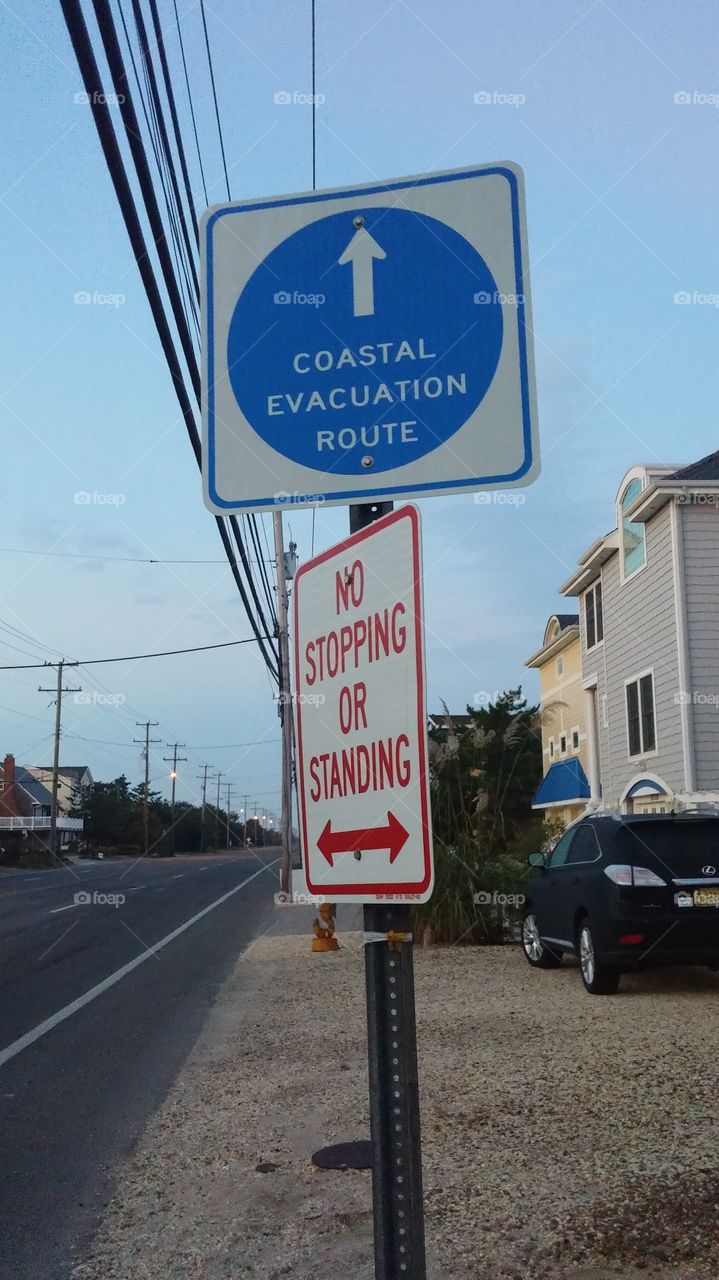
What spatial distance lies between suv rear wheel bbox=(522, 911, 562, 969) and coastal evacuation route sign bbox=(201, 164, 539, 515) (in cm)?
1074

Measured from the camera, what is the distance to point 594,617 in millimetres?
25469

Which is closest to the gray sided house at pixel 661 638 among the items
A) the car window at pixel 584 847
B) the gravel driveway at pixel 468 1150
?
the car window at pixel 584 847

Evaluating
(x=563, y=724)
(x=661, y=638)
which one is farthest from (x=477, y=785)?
(x=563, y=724)

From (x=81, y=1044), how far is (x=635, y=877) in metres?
4.91

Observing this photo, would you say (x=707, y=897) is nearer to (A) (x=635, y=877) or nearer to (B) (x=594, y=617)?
(A) (x=635, y=877)

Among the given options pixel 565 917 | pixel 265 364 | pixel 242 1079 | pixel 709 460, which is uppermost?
pixel 709 460

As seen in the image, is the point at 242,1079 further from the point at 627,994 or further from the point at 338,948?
the point at 338,948

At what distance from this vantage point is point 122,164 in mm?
5941

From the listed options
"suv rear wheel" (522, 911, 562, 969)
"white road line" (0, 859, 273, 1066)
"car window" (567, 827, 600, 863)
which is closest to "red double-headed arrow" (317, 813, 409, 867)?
"white road line" (0, 859, 273, 1066)

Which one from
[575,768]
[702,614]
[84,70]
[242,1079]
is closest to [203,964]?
[242,1079]

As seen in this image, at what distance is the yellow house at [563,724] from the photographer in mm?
28328

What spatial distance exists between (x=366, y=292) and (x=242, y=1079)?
6.53 meters

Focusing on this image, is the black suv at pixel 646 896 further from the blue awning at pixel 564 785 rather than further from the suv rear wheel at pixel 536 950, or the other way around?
the blue awning at pixel 564 785

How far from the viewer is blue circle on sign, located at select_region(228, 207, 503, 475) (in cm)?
233
